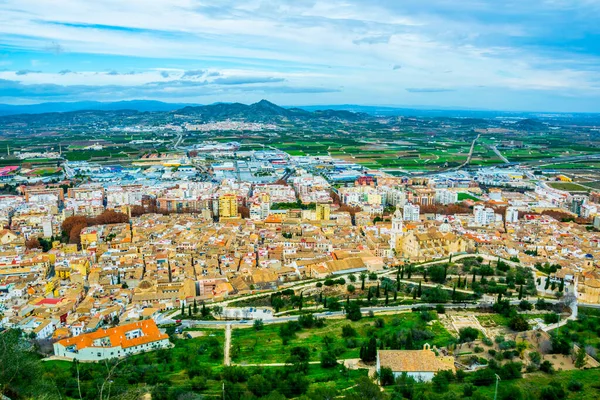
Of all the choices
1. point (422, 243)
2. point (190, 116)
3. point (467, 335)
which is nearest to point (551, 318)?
point (467, 335)

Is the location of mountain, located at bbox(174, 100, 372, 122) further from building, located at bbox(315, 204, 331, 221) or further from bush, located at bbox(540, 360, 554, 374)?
bush, located at bbox(540, 360, 554, 374)

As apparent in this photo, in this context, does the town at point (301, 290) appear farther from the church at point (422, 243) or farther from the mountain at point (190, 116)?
the mountain at point (190, 116)

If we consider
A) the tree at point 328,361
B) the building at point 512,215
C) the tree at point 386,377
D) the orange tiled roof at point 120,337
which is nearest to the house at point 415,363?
the tree at point 386,377

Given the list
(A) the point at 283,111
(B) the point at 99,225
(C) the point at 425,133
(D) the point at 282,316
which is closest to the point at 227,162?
(B) the point at 99,225

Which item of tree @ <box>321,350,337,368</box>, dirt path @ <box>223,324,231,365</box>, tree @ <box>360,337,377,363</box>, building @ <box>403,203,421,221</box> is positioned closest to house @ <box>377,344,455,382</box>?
tree @ <box>360,337,377,363</box>

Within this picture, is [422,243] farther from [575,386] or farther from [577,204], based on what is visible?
[577,204]

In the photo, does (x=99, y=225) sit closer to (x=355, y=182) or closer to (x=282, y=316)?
(x=282, y=316)
